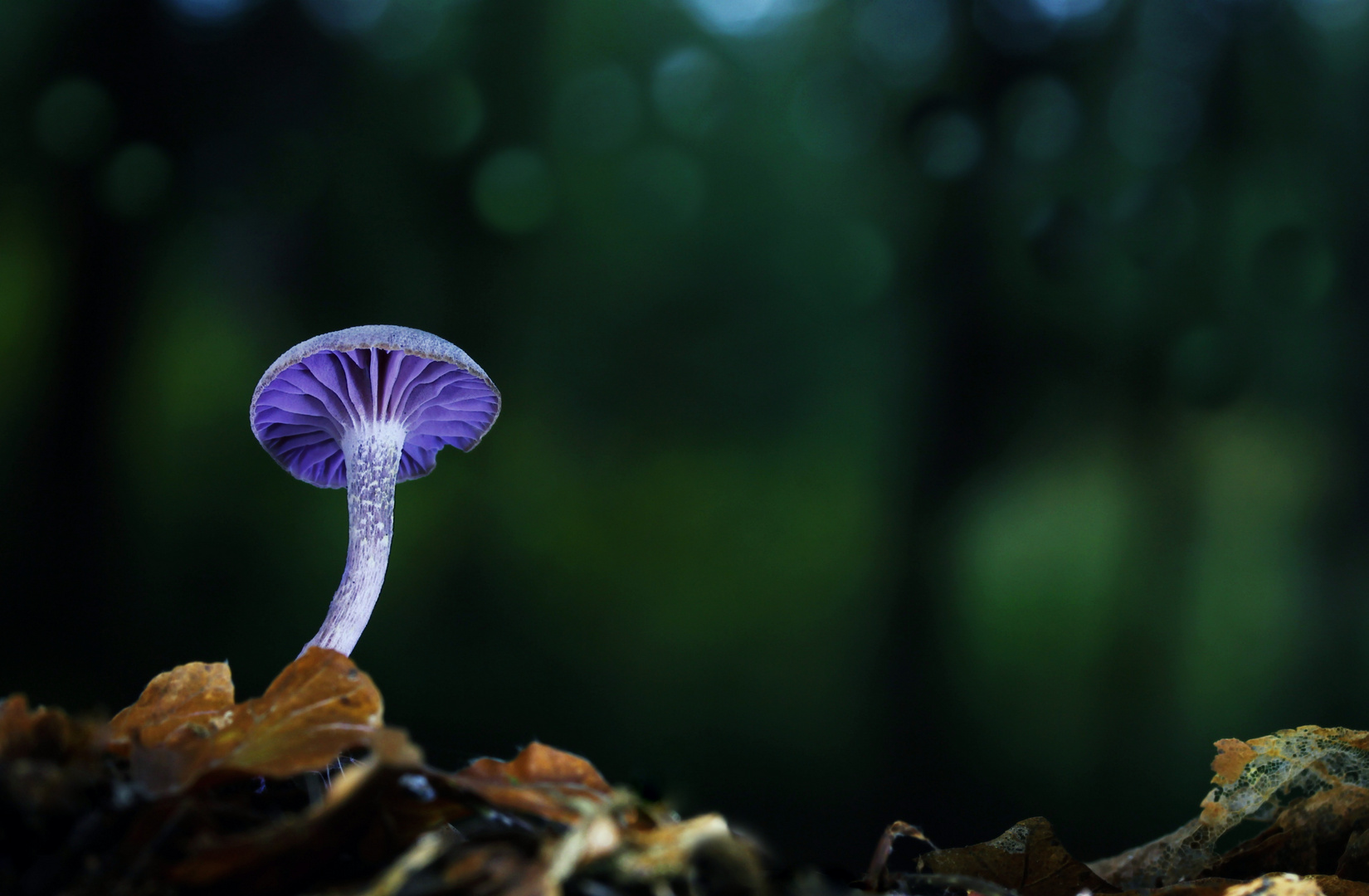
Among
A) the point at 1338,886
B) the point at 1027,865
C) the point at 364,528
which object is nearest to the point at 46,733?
the point at 364,528

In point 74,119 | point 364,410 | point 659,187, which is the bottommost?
point 364,410

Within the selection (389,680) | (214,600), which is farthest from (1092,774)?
(214,600)

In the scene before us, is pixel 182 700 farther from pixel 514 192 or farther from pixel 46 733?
pixel 514 192

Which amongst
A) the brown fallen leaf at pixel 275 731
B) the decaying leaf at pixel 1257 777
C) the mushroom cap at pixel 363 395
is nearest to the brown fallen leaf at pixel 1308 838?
the decaying leaf at pixel 1257 777

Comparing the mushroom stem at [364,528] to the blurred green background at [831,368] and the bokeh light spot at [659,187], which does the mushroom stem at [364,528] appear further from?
the bokeh light spot at [659,187]

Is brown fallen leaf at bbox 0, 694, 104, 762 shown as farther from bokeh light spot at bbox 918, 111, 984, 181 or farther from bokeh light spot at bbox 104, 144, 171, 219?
bokeh light spot at bbox 918, 111, 984, 181

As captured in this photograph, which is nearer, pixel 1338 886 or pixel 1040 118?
pixel 1338 886

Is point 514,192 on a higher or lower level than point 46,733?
higher
